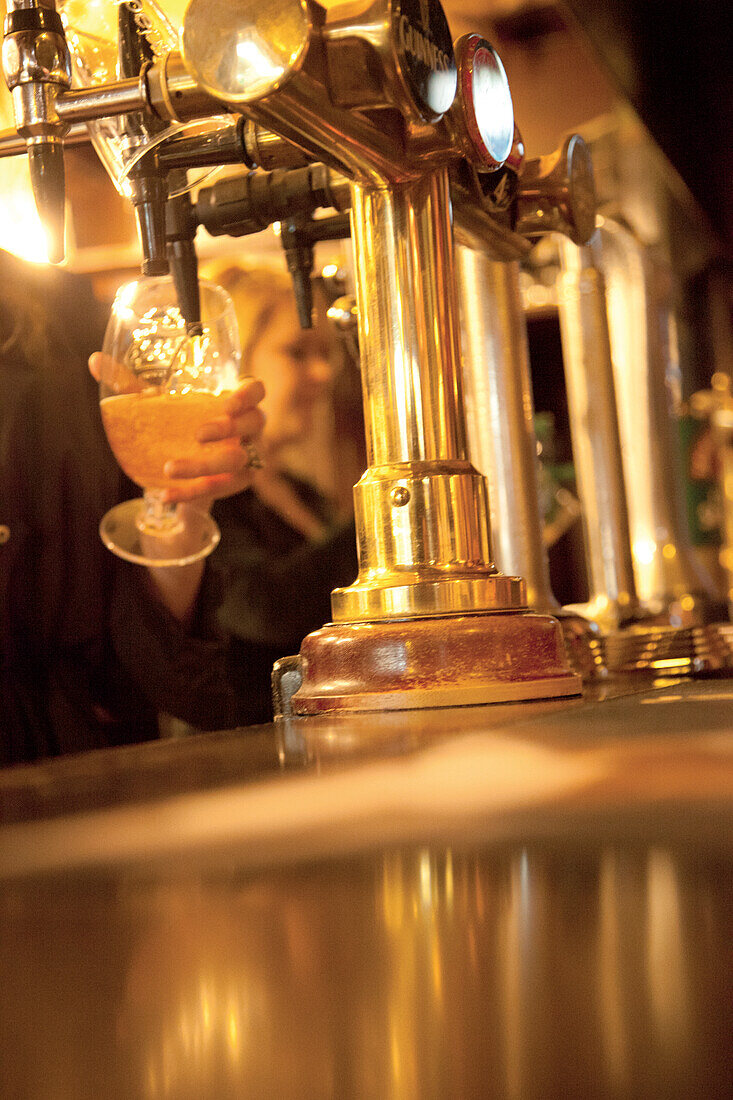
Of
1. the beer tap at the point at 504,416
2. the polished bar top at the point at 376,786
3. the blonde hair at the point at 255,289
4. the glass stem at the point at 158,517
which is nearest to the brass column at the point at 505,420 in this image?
the beer tap at the point at 504,416

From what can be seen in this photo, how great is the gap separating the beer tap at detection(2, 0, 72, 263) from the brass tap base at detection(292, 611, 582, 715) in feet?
0.64

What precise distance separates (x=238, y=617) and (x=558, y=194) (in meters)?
0.82

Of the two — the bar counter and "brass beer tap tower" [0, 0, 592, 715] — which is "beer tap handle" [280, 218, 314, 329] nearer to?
"brass beer tap tower" [0, 0, 592, 715]

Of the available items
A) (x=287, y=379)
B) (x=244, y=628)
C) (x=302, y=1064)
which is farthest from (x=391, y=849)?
(x=287, y=379)

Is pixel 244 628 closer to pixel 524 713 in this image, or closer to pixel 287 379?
pixel 287 379

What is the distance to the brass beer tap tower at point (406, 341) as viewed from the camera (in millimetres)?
389

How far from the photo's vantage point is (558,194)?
0.55m

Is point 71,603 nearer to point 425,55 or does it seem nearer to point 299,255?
point 299,255

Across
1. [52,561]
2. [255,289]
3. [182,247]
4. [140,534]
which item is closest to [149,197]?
[182,247]

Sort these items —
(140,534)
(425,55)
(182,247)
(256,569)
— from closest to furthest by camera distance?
(425,55), (182,247), (140,534), (256,569)

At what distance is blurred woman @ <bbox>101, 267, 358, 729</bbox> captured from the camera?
1.06 meters

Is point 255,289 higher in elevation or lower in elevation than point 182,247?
higher

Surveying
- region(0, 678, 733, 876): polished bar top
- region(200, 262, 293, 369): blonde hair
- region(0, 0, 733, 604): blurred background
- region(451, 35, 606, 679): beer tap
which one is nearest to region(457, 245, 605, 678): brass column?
region(451, 35, 606, 679): beer tap

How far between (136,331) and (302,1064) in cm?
47
